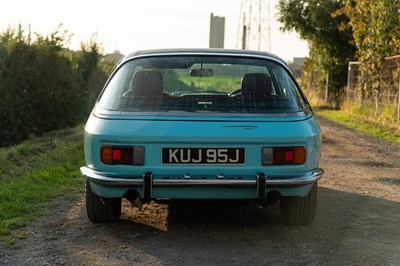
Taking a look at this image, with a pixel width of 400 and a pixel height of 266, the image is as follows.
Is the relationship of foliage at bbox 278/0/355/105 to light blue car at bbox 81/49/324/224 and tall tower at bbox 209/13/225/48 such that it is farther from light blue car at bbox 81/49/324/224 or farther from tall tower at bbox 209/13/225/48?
light blue car at bbox 81/49/324/224

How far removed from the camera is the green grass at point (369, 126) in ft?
49.4

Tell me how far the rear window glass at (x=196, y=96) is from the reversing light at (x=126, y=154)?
1.32ft

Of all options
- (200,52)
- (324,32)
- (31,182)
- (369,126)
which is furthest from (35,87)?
(324,32)

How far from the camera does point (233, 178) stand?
497cm

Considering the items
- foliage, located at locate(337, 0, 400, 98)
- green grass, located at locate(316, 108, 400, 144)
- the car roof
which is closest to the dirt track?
the car roof

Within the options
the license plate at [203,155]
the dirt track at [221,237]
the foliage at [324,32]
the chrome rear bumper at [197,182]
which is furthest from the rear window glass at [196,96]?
the foliage at [324,32]

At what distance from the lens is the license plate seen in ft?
16.3

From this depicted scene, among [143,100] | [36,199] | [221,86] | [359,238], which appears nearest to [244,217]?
[359,238]

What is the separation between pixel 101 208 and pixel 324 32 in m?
23.1

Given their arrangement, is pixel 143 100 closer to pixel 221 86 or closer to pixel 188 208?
pixel 188 208

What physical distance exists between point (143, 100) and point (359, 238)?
211 cm

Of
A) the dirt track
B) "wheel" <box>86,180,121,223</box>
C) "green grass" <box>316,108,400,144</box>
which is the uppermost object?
"wheel" <box>86,180,121,223</box>

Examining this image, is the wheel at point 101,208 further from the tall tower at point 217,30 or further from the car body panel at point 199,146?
the tall tower at point 217,30

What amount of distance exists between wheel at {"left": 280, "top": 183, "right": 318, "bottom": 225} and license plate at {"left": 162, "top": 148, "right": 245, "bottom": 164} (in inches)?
28.9
